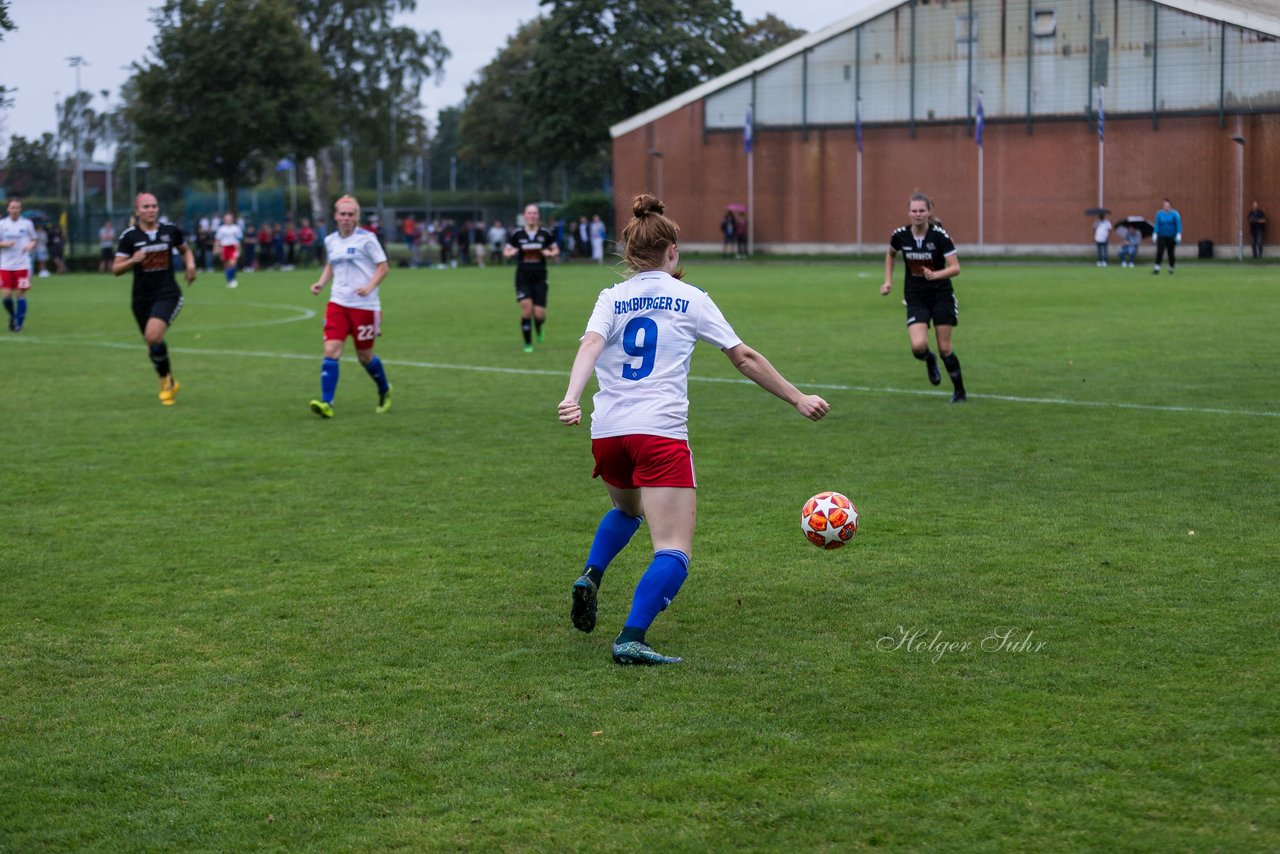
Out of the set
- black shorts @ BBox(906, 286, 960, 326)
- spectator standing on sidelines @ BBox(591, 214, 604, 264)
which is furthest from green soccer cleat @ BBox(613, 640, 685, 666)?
spectator standing on sidelines @ BBox(591, 214, 604, 264)

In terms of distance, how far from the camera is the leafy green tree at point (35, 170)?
114 m

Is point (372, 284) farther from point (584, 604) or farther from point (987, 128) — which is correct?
point (987, 128)

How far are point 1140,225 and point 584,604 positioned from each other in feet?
155

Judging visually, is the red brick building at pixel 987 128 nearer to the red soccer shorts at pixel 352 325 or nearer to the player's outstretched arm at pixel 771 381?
the red soccer shorts at pixel 352 325

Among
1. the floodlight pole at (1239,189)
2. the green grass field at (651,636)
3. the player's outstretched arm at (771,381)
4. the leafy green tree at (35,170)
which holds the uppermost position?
the leafy green tree at (35,170)

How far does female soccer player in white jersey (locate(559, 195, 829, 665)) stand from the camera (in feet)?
19.8

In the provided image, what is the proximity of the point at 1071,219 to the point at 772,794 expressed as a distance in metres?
52.0

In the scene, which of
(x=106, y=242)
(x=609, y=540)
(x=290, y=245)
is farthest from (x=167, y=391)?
(x=106, y=242)

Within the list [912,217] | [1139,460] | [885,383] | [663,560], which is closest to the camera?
[663,560]

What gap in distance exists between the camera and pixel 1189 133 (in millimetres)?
51156

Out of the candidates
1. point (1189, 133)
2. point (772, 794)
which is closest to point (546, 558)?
point (772, 794)

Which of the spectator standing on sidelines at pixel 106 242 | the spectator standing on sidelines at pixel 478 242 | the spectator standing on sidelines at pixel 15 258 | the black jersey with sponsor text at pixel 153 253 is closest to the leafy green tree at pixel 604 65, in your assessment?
the spectator standing on sidelines at pixel 478 242

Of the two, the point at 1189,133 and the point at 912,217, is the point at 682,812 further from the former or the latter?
the point at 1189,133

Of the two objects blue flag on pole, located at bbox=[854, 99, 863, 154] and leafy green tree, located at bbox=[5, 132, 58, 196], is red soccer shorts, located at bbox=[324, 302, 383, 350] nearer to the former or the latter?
blue flag on pole, located at bbox=[854, 99, 863, 154]
